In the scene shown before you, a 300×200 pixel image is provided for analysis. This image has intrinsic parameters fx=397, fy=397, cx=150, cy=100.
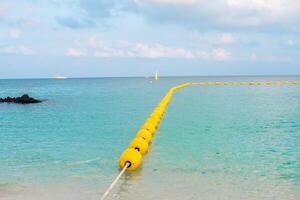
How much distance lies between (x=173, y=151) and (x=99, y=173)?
325cm

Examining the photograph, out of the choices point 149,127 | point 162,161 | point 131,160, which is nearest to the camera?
point 131,160

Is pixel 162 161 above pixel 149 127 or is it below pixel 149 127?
below

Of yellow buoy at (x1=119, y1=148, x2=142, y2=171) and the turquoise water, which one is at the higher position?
yellow buoy at (x1=119, y1=148, x2=142, y2=171)

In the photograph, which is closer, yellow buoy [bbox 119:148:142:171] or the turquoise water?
the turquoise water

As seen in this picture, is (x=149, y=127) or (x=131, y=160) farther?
(x=149, y=127)

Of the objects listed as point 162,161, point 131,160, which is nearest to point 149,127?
point 162,161

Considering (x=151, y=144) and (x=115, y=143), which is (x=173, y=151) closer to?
(x=151, y=144)

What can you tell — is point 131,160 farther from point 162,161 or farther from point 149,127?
point 149,127

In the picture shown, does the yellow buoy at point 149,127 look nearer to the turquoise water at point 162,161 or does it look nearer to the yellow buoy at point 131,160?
the turquoise water at point 162,161

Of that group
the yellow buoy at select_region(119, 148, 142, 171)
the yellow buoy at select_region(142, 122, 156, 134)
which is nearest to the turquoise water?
the yellow buoy at select_region(119, 148, 142, 171)

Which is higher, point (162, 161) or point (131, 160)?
point (131, 160)

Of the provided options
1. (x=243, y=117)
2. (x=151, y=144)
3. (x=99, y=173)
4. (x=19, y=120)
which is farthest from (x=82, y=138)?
(x=243, y=117)

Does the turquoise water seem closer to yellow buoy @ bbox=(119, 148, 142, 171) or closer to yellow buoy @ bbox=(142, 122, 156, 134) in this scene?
yellow buoy @ bbox=(119, 148, 142, 171)

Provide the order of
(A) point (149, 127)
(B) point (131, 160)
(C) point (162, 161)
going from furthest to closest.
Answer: (A) point (149, 127) < (C) point (162, 161) < (B) point (131, 160)
